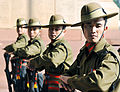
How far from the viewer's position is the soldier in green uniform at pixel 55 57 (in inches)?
149

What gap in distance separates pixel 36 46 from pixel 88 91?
322 cm

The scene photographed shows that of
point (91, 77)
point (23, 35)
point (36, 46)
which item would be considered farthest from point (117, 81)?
point (23, 35)

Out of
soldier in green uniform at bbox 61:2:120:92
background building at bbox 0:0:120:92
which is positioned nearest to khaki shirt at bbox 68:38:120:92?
soldier in green uniform at bbox 61:2:120:92

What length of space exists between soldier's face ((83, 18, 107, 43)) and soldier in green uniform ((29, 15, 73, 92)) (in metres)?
1.45

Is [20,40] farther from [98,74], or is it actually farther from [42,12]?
[98,74]

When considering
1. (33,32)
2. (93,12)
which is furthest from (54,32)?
(93,12)

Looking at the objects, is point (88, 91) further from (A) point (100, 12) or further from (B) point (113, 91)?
(A) point (100, 12)

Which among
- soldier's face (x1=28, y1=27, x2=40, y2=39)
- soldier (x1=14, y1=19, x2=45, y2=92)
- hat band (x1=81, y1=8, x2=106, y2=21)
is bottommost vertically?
soldier (x1=14, y1=19, x2=45, y2=92)

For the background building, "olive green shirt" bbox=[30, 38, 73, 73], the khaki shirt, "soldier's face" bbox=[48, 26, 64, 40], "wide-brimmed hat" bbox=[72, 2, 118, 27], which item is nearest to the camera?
the khaki shirt

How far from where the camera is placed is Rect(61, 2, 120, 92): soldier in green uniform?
6.75 feet

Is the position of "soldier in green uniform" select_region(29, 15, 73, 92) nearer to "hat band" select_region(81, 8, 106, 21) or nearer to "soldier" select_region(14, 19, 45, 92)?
"soldier" select_region(14, 19, 45, 92)

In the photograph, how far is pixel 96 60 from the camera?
2.27 m

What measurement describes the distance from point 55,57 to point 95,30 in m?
1.50

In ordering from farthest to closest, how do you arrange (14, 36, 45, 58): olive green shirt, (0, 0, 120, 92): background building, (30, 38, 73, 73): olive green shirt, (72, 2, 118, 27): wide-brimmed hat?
1. (0, 0, 120, 92): background building
2. (14, 36, 45, 58): olive green shirt
3. (30, 38, 73, 73): olive green shirt
4. (72, 2, 118, 27): wide-brimmed hat
